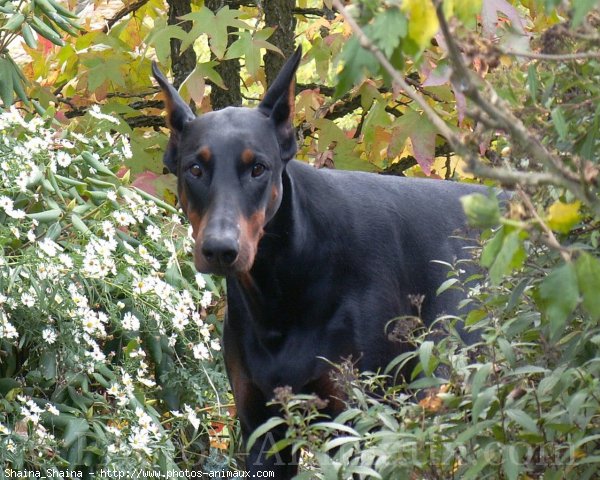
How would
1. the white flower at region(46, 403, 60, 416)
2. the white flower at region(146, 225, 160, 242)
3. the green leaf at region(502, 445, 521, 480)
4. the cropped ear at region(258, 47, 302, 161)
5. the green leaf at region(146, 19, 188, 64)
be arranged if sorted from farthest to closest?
the green leaf at region(146, 19, 188, 64) → the white flower at region(146, 225, 160, 242) → the white flower at region(46, 403, 60, 416) → the cropped ear at region(258, 47, 302, 161) → the green leaf at region(502, 445, 521, 480)

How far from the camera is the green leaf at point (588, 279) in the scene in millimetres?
1533

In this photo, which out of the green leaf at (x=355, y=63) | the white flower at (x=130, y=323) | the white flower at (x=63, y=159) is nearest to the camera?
the green leaf at (x=355, y=63)

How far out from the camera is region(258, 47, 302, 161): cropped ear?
3914mm


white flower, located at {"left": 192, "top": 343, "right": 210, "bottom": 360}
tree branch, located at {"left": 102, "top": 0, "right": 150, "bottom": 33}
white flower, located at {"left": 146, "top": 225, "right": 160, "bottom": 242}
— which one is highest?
tree branch, located at {"left": 102, "top": 0, "right": 150, "bottom": 33}

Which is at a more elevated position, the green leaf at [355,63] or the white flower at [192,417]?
the green leaf at [355,63]

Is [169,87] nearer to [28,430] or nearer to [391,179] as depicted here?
[391,179]

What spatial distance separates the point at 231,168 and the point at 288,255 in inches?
17.3

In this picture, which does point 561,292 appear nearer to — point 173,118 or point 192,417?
point 173,118

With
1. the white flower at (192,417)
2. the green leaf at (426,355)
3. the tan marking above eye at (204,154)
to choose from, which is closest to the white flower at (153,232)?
the white flower at (192,417)

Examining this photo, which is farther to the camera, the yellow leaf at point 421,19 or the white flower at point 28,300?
the white flower at point 28,300

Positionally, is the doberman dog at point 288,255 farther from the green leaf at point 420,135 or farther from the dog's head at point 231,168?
the green leaf at point 420,135

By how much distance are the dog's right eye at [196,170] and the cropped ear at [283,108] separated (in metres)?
0.31

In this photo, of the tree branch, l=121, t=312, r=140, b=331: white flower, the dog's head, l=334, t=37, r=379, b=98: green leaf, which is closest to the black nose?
the dog's head

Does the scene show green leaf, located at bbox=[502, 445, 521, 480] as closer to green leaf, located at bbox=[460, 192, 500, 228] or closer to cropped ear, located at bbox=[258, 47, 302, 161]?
green leaf, located at bbox=[460, 192, 500, 228]
